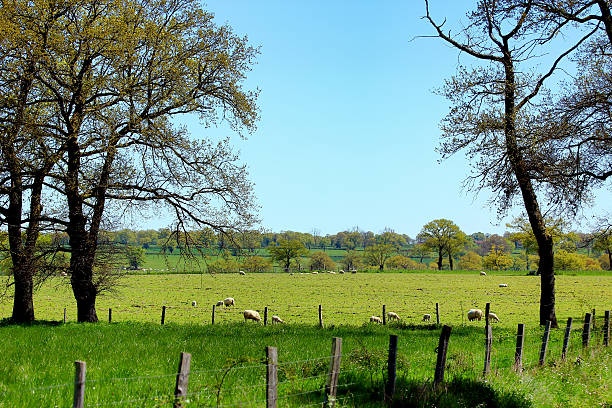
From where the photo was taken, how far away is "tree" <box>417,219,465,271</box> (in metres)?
140

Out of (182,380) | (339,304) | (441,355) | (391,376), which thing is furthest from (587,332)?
(339,304)

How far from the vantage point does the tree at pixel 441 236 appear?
461 feet

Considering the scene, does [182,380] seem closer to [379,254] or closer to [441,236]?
[441,236]

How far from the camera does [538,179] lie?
21.6 meters

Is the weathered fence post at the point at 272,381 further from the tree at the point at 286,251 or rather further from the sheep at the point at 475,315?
the tree at the point at 286,251

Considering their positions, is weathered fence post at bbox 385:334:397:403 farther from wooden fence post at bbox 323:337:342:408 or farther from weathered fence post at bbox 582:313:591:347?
weathered fence post at bbox 582:313:591:347

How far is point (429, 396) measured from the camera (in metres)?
8.93

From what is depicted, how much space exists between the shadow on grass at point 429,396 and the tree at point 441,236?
133314 millimetres

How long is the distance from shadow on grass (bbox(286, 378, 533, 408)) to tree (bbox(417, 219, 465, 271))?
133 m

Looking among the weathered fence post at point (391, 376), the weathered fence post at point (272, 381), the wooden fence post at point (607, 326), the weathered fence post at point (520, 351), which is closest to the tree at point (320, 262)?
the wooden fence post at point (607, 326)

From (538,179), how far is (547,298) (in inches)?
213

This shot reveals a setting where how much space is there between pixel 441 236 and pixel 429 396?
137 meters

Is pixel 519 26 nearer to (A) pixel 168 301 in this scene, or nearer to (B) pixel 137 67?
(B) pixel 137 67

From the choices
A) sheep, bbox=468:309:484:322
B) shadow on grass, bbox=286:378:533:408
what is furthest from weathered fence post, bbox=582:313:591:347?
sheep, bbox=468:309:484:322
